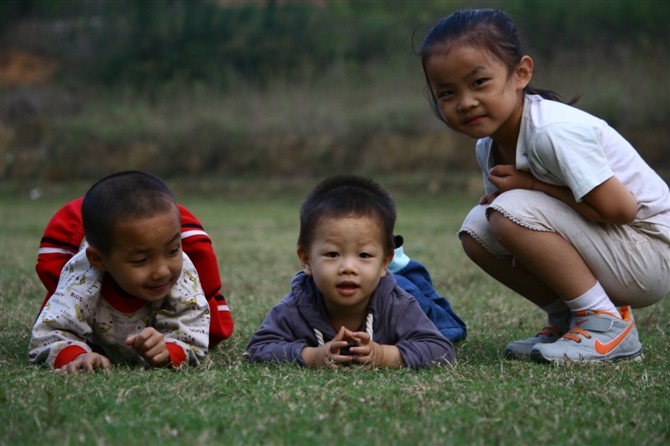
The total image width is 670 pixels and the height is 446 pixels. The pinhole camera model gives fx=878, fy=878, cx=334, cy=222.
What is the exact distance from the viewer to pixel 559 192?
123 inches

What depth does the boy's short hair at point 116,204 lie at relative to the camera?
2.78 m

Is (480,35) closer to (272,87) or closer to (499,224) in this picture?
(499,224)

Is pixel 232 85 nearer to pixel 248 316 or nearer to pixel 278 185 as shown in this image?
pixel 278 185

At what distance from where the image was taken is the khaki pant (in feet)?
10.0

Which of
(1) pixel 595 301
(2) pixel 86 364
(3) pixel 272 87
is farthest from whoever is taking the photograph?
(3) pixel 272 87

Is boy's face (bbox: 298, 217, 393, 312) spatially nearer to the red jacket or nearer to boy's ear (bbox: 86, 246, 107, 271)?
the red jacket

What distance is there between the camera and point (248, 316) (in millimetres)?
4098

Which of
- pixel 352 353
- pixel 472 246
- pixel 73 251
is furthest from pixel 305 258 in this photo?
pixel 73 251

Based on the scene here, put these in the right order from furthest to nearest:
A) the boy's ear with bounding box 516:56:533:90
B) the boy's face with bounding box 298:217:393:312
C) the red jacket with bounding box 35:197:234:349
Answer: the red jacket with bounding box 35:197:234:349, the boy's ear with bounding box 516:56:533:90, the boy's face with bounding box 298:217:393:312

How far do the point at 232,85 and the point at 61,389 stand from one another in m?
14.4

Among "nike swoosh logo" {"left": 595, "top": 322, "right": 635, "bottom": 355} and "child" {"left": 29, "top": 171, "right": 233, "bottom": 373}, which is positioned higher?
"child" {"left": 29, "top": 171, "right": 233, "bottom": 373}

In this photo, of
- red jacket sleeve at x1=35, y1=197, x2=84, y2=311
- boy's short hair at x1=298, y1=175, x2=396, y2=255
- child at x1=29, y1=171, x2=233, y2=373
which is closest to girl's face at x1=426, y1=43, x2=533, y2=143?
boy's short hair at x1=298, y1=175, x2=396, y2=255

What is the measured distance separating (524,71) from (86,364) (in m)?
1.82

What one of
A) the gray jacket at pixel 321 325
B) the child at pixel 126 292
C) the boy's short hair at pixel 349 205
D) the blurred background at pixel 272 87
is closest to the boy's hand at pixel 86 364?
the child at pixel 126 292
